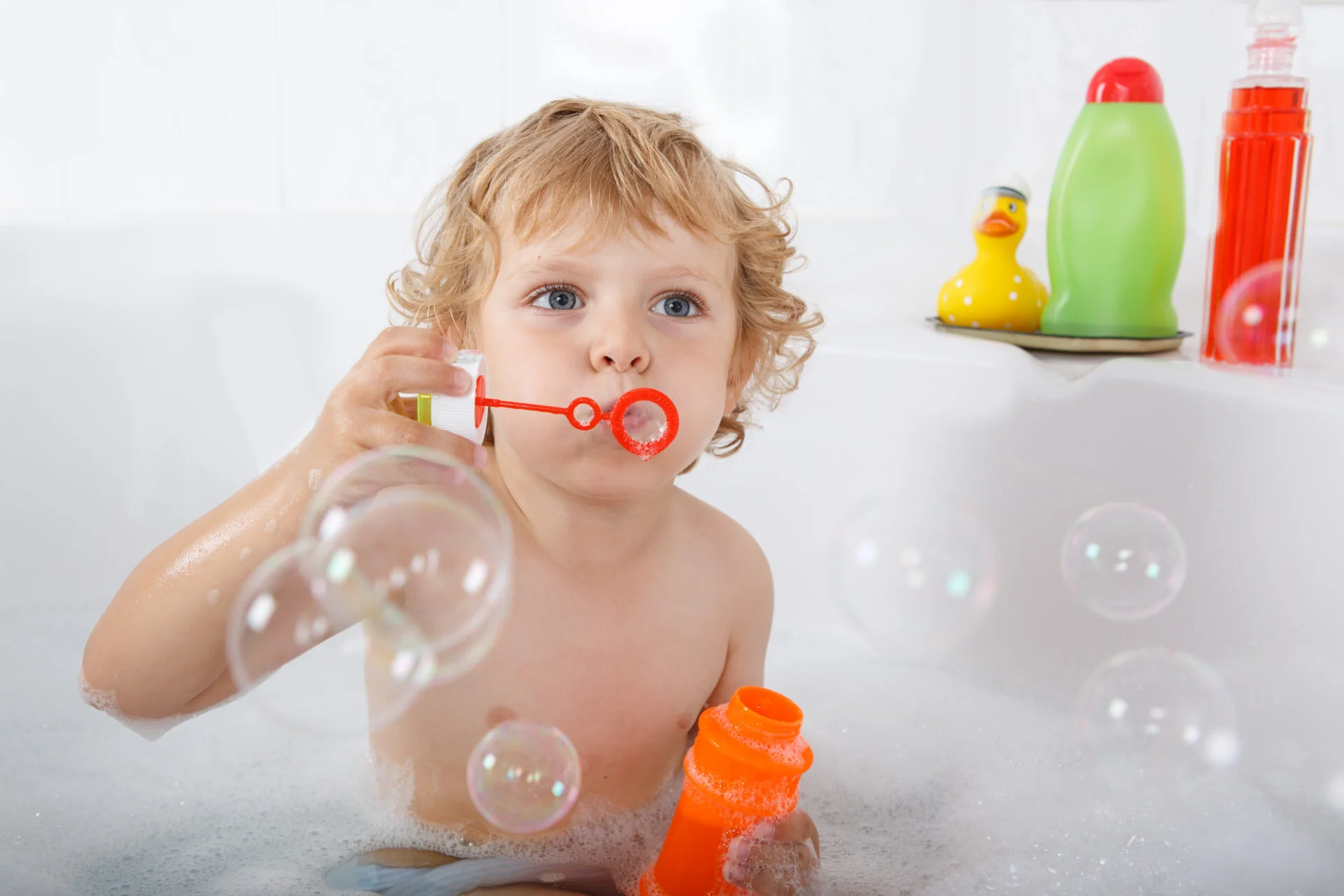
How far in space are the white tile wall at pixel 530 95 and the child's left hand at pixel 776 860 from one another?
917 millimetres

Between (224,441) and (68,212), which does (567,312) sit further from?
(68,212)

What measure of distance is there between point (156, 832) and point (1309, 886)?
908 mm

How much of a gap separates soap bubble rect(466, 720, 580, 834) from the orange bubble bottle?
0.10 metres

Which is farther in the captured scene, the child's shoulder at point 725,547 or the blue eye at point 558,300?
the child's shoulder at point 725,547

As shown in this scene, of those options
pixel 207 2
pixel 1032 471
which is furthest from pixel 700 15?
pixel 1032 471

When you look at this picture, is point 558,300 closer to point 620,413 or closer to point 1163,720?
point 620,413

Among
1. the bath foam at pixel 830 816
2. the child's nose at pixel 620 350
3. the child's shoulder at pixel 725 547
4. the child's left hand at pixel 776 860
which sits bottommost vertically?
the bath foam at pixel 830 816

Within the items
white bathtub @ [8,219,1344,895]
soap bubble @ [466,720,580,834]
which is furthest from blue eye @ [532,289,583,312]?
white bathtub @ [8,219,1344,895]

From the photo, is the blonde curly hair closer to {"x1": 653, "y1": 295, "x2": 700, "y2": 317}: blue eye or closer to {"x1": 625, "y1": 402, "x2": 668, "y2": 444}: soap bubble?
{"x1": 653, "y1": 295, "x2": 700, "y2": 317}: blue eye

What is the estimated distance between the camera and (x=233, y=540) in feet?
2.61

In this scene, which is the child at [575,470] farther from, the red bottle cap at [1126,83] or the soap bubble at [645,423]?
the red bottle cap at [1126,83]

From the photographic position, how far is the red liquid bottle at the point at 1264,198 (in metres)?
1.22

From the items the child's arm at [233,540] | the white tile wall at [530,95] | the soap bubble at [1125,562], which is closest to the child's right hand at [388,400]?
the child's arm at [233,540]

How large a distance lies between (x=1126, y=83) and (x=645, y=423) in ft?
2.84
